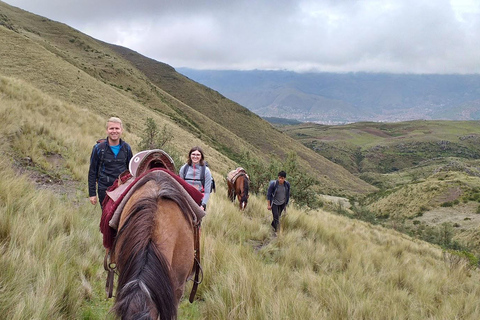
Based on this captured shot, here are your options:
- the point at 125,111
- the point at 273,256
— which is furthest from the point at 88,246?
the point at 125,111

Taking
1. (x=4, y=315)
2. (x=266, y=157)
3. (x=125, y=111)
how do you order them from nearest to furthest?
(x=4, y=315)
(x=125, y=111)
(x=266, y=157)

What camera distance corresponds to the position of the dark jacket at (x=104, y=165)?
4.24 m

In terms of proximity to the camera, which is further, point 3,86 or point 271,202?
point 3,86

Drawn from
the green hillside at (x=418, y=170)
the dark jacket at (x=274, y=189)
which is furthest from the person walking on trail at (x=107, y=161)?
the green hillside at (x=418, y=170)

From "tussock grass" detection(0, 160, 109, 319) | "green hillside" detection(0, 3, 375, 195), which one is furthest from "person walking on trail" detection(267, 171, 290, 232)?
"green hillside" detection(0, 3, 375, 195)

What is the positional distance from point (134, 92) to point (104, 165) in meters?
49.1

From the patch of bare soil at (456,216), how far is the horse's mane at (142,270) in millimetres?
33131

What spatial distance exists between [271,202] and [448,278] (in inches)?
176

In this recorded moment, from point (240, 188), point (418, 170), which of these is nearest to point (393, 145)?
point (418, 170)

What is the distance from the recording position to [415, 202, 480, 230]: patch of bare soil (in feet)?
88.0

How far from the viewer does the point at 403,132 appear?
572ft

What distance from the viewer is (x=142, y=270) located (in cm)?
157

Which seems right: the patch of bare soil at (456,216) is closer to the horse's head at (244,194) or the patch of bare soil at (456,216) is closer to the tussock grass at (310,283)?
the tussock grass at (310,283)

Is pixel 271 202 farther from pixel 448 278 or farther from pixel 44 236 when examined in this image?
pixel 44 236
